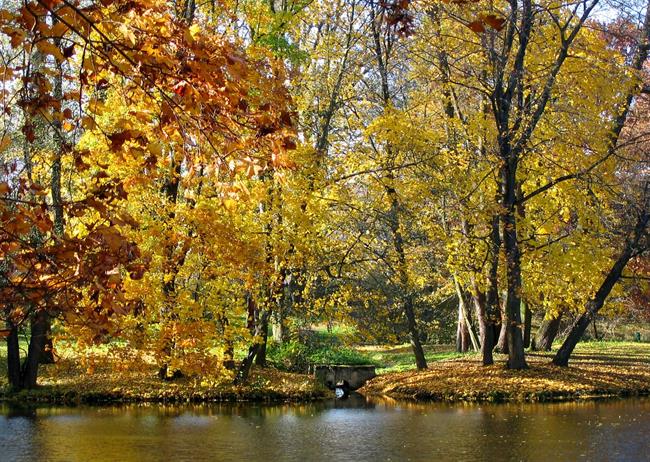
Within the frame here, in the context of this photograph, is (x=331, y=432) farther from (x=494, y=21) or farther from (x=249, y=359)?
(x=494, y=21)

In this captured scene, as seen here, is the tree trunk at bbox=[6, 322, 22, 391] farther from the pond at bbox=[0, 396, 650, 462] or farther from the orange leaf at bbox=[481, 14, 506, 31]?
the orange leaf at bbox=[481, 14, 506, 31]

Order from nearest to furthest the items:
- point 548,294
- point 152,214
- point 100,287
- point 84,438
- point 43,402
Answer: point 100,287 < point 84,438 < point 152,214 < point 43,402 < point 548,294

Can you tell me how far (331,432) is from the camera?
11.2 meters

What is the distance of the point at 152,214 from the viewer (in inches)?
533

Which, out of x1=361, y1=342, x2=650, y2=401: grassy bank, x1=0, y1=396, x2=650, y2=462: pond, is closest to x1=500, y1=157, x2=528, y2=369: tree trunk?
x1=361, y1=342, x2=650, y2=401: grassy bank

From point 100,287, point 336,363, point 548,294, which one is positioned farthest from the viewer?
point 336,363

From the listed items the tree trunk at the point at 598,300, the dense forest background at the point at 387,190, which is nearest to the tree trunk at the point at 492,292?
the dense forest background at the point at 387,190

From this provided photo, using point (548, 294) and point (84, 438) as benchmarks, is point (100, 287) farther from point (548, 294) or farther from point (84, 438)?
point (548, 294)

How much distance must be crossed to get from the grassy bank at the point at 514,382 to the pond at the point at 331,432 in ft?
2.77

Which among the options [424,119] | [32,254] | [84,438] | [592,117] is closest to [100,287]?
[32,254]

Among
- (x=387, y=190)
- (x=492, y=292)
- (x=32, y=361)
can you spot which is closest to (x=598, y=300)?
(x=492, y=292)

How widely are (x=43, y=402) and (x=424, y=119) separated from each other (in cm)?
1011

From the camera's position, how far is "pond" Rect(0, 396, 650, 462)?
9461 mm

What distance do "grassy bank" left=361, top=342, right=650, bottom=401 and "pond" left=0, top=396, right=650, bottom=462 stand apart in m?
0.84
